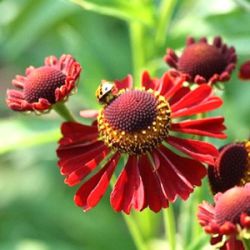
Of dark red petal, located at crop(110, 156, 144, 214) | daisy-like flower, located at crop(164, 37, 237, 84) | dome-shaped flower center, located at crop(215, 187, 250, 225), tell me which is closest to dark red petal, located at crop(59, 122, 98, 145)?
dark red petal, located at crop(110, 156, 144, 214)

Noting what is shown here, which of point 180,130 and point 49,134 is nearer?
point 180,130

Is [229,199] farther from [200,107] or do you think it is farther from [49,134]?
[49,134]

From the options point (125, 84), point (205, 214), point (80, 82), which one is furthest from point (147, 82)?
point (80, 82)

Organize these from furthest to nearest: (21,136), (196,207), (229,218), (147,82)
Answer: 1. (21,136)
2. (196,207)
3. (147,82)
4. (229,218)

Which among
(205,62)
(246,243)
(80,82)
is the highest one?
(80,82)

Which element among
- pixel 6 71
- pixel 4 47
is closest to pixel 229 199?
pixel 4 47

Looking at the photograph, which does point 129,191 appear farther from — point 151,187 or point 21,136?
point 21,136

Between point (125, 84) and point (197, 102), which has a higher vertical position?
point (125, 84)
